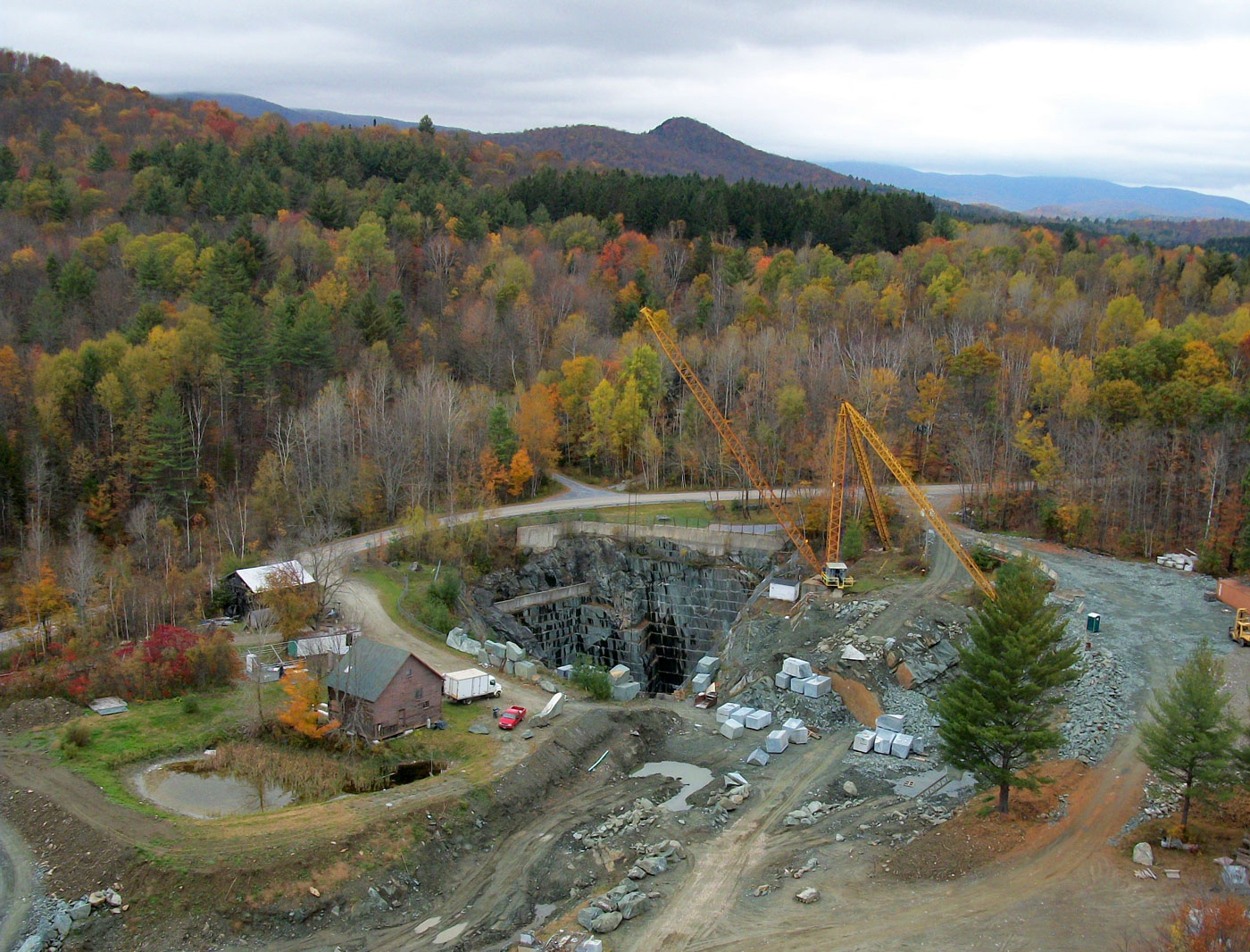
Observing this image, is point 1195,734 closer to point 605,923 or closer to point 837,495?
point 605,923

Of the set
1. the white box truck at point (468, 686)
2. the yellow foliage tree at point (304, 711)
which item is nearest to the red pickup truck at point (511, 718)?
the white box truck at point (468, 686)

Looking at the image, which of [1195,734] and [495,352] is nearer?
[1195,734]

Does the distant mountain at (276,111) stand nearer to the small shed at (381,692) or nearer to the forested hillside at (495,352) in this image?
the forested hillside at (495,352)

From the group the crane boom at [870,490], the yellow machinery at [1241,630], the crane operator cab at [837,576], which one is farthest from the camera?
the crane boom at [870,490]

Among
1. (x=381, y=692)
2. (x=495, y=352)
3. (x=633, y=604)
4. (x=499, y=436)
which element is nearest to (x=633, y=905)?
(x=381, y=692)

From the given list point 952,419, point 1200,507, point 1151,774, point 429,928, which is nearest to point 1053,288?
point 952,419

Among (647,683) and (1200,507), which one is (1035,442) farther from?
(647,683)
